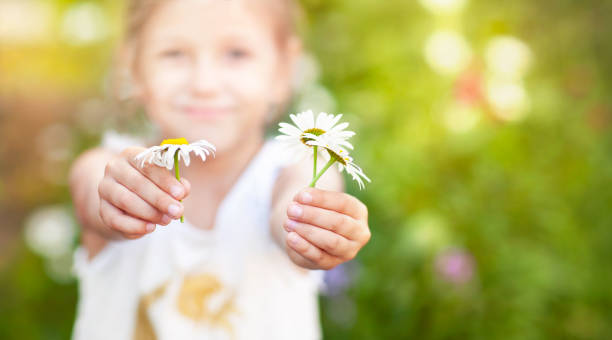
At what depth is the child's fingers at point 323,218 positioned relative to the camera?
470 mm

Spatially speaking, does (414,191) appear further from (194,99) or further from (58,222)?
(58,222)

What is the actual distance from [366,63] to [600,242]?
0.82 meters

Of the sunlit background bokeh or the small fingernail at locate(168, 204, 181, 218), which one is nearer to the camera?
the small fingernail at locate(168, 204, 181, 218)

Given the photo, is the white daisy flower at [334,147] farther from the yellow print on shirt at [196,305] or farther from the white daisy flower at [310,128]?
the yellow print on shirt at [196,305]

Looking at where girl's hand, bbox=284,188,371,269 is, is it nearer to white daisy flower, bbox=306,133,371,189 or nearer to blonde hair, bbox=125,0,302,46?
white daisy flower, bbox=306,133,371,189

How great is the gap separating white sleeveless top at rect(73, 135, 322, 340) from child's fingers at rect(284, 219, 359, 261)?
0.78 ft

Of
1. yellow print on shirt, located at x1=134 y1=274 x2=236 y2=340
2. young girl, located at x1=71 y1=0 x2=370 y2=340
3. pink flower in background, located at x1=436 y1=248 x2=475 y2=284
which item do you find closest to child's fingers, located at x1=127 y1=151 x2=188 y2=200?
young girl, located at x1=71 y1=0 x2=370 y2=340

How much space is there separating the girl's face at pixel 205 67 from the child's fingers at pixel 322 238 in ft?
0.95

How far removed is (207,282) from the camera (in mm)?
753

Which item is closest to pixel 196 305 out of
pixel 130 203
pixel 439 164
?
pixel 130 203

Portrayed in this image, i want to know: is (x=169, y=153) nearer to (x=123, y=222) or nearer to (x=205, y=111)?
(x=123, y=222)

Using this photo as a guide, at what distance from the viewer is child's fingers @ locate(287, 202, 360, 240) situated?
0.47 meters

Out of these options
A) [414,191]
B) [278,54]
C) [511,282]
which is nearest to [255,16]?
[278,54]

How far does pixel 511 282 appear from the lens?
130cm
